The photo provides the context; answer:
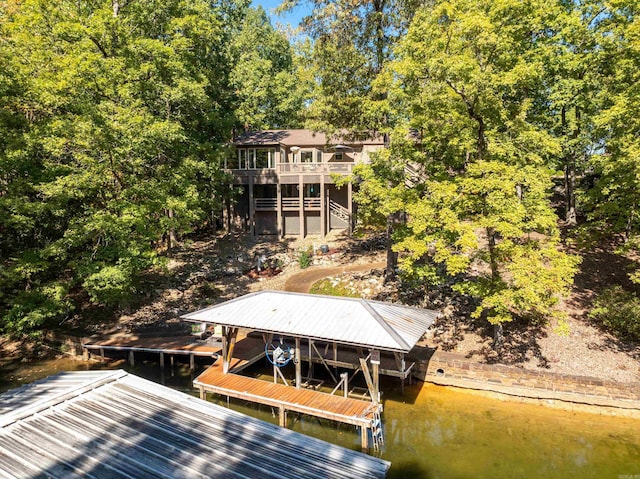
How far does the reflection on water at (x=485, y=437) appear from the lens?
34.2ft

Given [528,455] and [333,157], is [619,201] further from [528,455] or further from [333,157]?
[333,157]

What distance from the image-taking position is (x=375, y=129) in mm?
21078

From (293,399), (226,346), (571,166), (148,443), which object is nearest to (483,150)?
(293,399)

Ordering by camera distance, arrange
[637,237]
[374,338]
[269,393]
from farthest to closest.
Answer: [637,237]
[269,393]
[374,338]

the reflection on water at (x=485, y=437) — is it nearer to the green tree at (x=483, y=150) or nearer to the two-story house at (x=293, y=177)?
the green tree at (x=483, y=150)

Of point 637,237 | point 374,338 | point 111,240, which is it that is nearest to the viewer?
point 374,338

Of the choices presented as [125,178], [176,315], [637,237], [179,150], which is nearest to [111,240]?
[125,178]

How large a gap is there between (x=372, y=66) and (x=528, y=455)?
18.3 metres

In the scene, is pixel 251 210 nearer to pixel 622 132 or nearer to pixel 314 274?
pixel 314 274

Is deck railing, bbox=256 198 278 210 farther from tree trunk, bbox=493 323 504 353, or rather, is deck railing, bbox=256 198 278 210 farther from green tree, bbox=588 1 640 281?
green tree, bbox=588 1 640 281

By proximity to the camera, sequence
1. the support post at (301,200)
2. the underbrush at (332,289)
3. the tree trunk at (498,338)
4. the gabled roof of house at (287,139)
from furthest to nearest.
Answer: the gabled roof of house at (287,139)
the support post at (301,200)
the underbrush at (332,289)
the tree trunk at (498,338)

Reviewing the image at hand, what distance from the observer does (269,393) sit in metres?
13.1

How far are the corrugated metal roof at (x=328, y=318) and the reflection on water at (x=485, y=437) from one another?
2.88m

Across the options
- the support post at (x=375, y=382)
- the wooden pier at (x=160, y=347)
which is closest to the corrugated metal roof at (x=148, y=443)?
the support post at (x=375, y=382)
